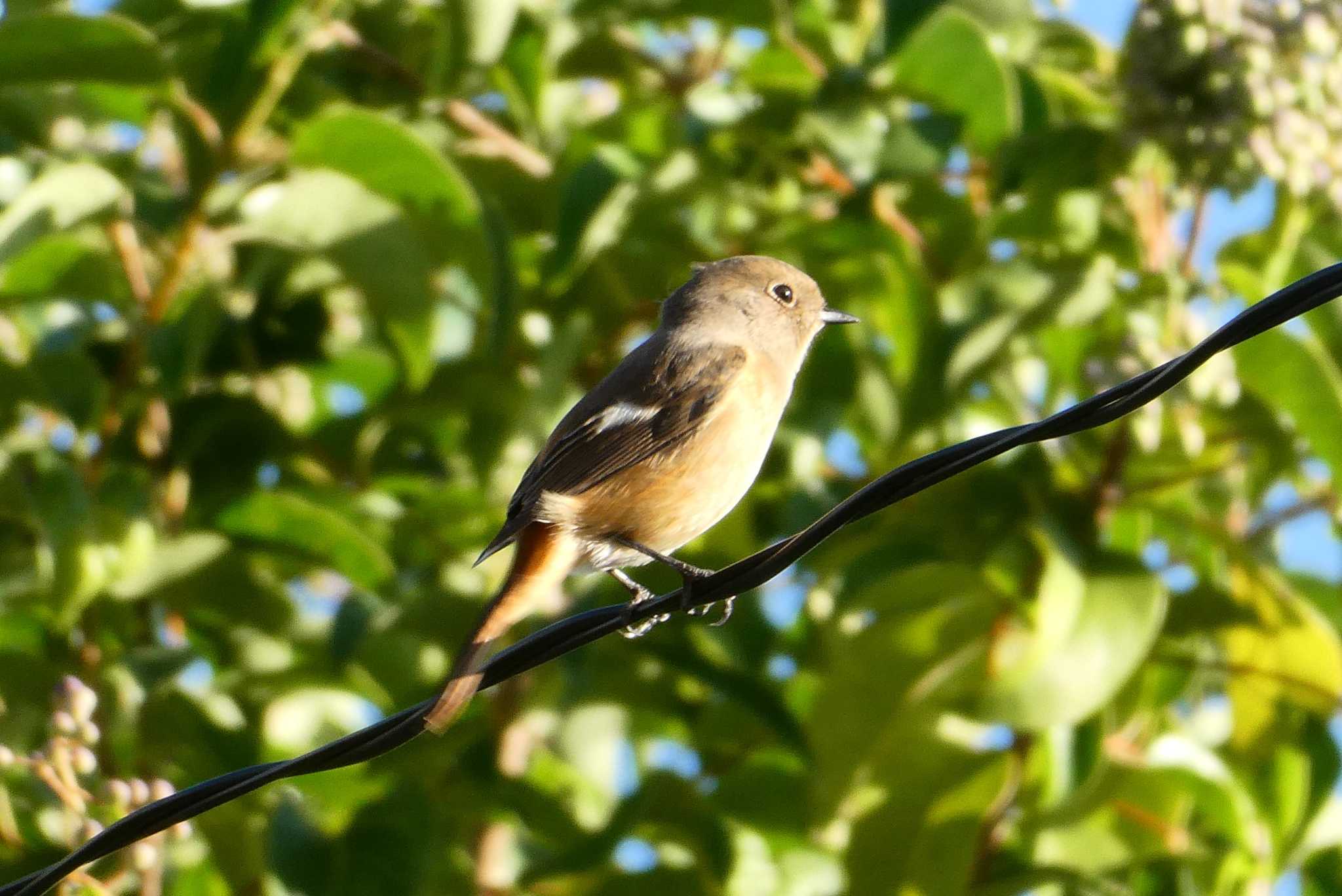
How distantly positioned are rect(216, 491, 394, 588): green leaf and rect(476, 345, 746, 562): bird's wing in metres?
0.38

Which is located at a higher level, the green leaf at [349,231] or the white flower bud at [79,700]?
the green leaf at [349,231]

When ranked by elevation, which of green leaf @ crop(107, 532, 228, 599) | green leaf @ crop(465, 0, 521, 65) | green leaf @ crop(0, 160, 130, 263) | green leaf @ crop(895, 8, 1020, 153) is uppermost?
green leaf @ crop(465, 0, 521, 65)

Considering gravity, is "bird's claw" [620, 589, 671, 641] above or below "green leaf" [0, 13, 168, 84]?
below

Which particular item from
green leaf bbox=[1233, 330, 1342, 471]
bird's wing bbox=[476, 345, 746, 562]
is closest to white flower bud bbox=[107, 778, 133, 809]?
bird's wing bbox=[476, 345, 746, 562]

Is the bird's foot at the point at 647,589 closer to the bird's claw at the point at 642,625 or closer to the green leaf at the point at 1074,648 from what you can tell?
the bird's claw at the point at 642,625

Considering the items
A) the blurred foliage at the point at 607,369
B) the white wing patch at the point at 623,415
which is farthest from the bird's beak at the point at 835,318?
the white wing patch at the point at 623,415

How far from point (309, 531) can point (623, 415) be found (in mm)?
776

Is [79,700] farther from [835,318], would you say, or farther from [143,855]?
[835,318]

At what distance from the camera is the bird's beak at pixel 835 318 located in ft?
13.9

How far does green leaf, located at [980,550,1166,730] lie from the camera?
11.9 ft

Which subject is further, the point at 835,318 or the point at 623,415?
the point at 835,318

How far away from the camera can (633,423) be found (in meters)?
3.95

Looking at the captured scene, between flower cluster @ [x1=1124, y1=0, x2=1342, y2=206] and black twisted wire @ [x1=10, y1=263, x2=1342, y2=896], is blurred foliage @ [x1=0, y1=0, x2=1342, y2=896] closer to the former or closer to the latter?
flower cluster @ [x1=1124, y1=0, x2=1342, y2=206]

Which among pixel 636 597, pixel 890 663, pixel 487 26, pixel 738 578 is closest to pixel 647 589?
pixel 636 597
